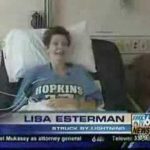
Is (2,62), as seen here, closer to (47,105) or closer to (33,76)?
(33,76)

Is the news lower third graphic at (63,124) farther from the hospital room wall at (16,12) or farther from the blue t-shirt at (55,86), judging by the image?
the hospital room wall at (16,12)

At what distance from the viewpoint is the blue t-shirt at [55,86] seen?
4.33 feet

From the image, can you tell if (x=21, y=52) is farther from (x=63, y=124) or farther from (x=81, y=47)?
(x=63, y=124)

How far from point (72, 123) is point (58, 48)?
0.32 m

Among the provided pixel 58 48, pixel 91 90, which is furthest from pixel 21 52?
pixel 91 90

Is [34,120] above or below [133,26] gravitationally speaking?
below

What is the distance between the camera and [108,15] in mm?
1449

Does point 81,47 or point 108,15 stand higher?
point 108,15

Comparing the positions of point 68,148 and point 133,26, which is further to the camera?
point 133,26

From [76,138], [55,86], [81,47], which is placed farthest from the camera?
[81,47]

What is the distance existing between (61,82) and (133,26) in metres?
0.32

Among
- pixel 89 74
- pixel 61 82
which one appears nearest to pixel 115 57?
pixel 89 74

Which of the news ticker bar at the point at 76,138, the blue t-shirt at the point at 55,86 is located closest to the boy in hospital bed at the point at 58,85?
the blue t-shirt at the point at 55,86

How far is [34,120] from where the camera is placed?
1.18m
